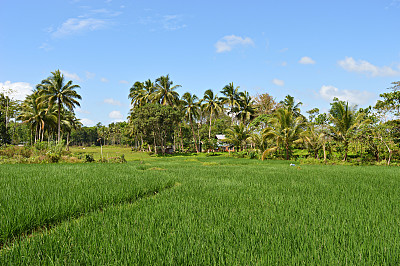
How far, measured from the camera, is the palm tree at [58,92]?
2934 centimetres

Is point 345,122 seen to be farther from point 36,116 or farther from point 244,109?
point 36,116

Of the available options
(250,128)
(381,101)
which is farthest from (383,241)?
(250,128)

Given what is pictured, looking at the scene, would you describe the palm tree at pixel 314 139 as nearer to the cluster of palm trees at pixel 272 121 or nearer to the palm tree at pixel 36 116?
the cluster of palm trees at pixel 272 121

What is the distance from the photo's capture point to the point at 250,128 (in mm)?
34406

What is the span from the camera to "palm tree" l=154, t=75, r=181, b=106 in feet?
121

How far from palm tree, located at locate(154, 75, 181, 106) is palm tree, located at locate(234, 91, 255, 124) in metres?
10.6

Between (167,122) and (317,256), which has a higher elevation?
(167,122)

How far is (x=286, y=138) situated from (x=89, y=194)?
66.7 ft

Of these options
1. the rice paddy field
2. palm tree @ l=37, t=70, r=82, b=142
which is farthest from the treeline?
the rice paddy field

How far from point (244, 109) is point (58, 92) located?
2677 centimetres

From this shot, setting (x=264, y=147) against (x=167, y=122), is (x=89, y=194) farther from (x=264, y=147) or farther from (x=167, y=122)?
(x=167, y=122)

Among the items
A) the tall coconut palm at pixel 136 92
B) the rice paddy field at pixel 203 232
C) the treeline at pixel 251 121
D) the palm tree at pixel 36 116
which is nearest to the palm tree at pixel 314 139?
the treeline at pixel 251 121

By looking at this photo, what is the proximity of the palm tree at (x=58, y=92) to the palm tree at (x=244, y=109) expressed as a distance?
2353 centimetres

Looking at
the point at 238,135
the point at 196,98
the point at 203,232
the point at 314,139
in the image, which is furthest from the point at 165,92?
the point at 203,232
